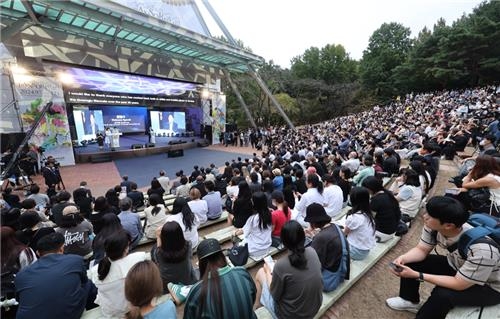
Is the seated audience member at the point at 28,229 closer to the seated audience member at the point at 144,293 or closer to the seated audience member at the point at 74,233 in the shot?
the seated audience member at the point at 74,233

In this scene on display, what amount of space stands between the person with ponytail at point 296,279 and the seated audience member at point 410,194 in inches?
118

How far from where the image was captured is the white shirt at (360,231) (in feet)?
9.63

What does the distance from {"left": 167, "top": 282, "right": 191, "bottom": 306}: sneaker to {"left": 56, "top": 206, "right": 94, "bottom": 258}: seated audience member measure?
1.67 metres

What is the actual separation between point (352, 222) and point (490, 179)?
6.21ft

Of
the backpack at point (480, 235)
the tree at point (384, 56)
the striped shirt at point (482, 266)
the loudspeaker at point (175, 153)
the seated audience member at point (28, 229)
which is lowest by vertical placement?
the loudspeaker at point (175, 153)

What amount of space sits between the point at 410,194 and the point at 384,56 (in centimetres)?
3887

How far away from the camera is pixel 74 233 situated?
3260 millimetres

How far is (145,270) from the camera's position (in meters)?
1.54

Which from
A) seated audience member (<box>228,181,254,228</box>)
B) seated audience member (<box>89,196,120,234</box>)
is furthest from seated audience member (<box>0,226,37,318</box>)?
seated audience member (<box>228,181,254,228</box>)

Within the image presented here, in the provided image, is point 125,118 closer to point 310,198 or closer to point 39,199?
point 39,199

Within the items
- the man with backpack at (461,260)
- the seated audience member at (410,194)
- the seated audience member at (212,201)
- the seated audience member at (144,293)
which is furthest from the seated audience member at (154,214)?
the seated audience member at (410,194)

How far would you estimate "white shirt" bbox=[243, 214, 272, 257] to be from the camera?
3.19m

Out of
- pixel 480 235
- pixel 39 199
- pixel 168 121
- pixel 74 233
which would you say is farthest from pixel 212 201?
pixel 168 121

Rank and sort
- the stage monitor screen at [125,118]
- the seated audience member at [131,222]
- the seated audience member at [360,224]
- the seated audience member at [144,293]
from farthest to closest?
the stage monitor screen at [125,118]
the seated audience member at [131,222]
the seated audience member at [360,224]
the seated audience member at [144,293]
